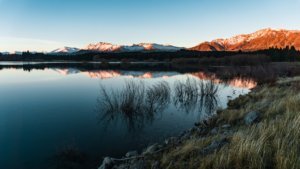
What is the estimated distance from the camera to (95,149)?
347 inches

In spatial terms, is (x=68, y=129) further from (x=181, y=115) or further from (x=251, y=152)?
(x=251, y=152)

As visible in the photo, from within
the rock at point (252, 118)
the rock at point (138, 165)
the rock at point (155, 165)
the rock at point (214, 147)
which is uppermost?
the rock at point (252, 118)

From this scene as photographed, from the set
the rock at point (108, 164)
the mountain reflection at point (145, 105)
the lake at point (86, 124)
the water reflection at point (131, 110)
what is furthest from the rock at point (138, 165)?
the water reflection at point (131, 110)

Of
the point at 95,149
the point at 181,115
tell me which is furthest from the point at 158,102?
the point at 95,149

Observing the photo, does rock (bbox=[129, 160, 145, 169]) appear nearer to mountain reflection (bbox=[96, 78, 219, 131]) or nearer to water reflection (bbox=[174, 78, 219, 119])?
mountain reflection (bbox=[96, 78, 219, 131])

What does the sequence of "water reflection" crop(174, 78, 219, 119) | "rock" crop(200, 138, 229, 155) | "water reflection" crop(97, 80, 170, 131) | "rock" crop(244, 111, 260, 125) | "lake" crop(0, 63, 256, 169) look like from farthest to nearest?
"water reflection" crop(174, 78, 219, 119)
"water reflection" crop(97, 80, 170, 131)
"lake" crop(0, 63, 256, 169)
"rock" crop(244, 111, 260, 125)
"rock" crop(200, 138, 229, 155)

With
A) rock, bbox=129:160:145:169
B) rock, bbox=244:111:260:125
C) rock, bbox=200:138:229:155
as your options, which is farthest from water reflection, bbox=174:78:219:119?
rock, bbox=129:160:145:169

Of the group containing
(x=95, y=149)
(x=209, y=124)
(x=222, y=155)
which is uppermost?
(x=222, y=155)

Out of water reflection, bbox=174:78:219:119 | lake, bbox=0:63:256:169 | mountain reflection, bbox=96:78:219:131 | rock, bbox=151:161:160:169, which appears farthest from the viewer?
water reflection, bbox=174:78:219:119

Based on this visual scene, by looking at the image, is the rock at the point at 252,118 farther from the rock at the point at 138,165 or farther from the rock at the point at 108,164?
the rock at the point at 108,164

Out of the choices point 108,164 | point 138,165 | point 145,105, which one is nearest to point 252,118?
point 138,165

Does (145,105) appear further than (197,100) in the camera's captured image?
No

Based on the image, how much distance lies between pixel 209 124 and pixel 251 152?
5.61 metres

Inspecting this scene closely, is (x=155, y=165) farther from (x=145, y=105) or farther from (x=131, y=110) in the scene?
(x=145, y=105)
